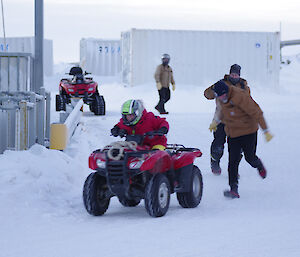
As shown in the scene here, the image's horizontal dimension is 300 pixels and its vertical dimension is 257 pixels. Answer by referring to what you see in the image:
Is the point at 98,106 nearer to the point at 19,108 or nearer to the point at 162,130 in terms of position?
the point at 19,108

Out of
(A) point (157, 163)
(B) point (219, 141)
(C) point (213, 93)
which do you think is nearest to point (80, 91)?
(B) point (219, 141)

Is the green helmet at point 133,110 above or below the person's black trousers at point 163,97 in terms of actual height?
above

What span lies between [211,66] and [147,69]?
301 centimetres

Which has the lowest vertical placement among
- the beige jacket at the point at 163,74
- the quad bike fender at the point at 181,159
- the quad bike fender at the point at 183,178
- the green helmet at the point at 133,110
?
the quad bike fender at the point at 183,178

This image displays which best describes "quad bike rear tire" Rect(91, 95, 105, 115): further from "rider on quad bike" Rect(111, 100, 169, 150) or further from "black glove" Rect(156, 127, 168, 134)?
"black glove" Rect(156, 127, 168, 134)

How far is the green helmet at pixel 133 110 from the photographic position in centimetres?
828

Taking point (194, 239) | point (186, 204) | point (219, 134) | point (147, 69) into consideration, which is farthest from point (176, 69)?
point (194, 239)

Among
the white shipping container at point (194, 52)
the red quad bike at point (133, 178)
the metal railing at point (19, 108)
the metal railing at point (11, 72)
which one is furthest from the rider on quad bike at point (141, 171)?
the white shipping container at point (194, 52)

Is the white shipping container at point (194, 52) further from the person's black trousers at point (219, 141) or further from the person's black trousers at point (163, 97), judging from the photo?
the person's black trousers at point (219, 141)

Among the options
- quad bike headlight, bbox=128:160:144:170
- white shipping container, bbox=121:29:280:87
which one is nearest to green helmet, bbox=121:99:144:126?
quad bike headlight, bbox=128:160:144:170

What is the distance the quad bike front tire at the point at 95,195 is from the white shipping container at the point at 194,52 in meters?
24.9

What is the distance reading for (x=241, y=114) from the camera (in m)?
9.10

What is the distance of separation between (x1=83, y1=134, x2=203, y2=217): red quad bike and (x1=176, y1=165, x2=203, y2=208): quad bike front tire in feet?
0.15

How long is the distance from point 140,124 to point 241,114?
1.45 metres
